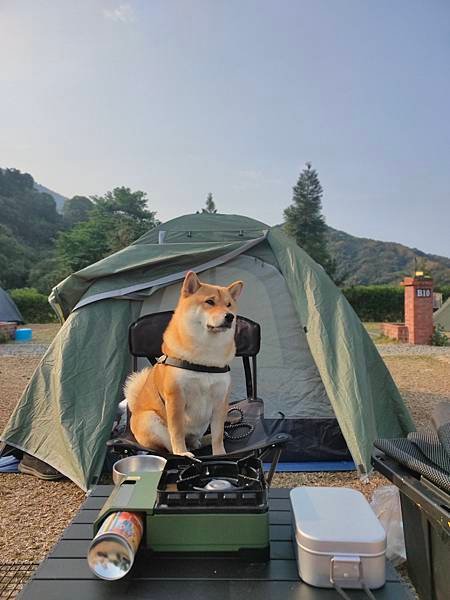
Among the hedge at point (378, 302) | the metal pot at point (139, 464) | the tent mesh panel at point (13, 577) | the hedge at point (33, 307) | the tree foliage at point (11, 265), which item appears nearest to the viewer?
the metal pot at point (139, 464)

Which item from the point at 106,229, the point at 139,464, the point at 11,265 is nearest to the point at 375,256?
the point at 106,229

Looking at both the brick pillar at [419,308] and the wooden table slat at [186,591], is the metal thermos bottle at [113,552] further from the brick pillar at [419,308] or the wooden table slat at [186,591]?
the brick pillar at [419,308]

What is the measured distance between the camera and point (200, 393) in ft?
8.49

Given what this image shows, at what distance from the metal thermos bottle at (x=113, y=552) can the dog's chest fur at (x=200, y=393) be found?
4.64 feet

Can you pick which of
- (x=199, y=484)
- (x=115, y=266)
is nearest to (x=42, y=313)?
(x=115, y=266)

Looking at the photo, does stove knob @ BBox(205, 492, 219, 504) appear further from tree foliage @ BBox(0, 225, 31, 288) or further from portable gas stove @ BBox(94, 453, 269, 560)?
tree foliage @ BBox(0, 225, 31, 288)

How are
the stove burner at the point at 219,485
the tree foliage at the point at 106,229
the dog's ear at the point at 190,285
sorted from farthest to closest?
the tree foliage at the point at 106,229 < the dog's ear at the point at 190,285 < the stove burner at the point at 219,485

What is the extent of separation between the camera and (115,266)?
3.78 metres

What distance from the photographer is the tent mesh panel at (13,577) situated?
6.75 feet

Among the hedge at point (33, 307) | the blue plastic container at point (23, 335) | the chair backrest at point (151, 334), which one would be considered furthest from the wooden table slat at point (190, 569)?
the hedge at point (33, 307)

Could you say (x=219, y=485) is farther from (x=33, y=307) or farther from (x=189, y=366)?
(x=33, y=307)

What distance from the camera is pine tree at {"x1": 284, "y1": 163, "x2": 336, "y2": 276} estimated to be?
31.2 metres

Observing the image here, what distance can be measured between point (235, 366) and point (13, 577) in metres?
2.15

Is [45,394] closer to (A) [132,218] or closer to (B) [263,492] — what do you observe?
(B) [263,492]
